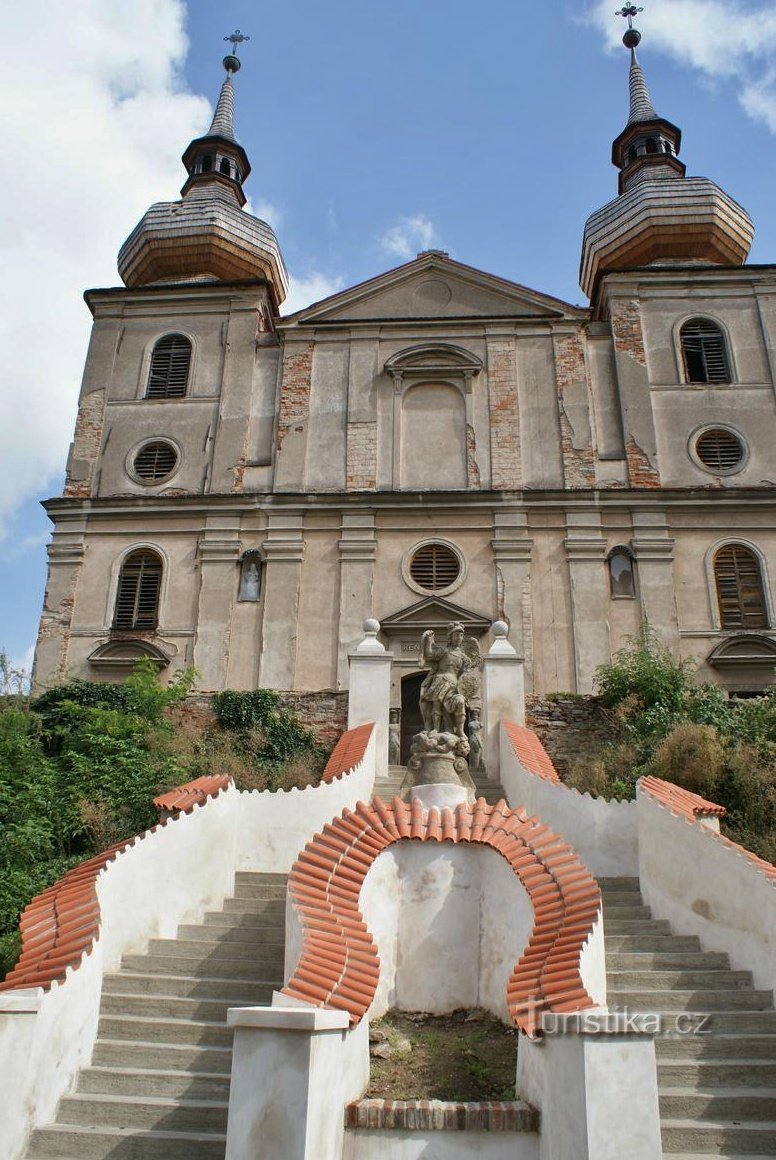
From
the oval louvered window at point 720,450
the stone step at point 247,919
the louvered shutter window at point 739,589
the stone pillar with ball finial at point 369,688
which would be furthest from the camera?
the oval louvered window at point 720,450

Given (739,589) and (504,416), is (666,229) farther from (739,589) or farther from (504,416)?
(739,589)

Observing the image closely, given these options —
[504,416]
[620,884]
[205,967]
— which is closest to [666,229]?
[504,416]

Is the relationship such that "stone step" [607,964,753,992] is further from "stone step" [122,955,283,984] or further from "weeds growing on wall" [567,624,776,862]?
"stone step" [122,955,283,984]

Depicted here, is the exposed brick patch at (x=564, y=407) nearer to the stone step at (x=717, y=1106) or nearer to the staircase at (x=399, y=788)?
the staircase at (x=399, y=788)

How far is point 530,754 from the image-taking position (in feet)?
41.4

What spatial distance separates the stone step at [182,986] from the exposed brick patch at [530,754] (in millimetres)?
4835

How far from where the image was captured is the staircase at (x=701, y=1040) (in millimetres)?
5949

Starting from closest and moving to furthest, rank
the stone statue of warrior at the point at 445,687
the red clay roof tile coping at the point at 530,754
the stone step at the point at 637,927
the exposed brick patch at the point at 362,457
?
1. the stone step at the point at 637,927
2. the stone statue of warrior at the point at 445,687
3. the red clay roof tile coping at the point at 530,754
4. the exposed brick patch at the point at 362,457

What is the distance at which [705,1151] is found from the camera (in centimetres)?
587

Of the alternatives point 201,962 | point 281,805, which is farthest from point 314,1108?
point 281,805

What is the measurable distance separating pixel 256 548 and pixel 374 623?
26.0ft

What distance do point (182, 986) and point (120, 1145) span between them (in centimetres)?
170

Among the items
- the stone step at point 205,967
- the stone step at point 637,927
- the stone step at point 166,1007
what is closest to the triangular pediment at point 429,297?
the stone step at point 637,927

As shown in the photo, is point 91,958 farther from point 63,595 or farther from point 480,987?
point 63,595
